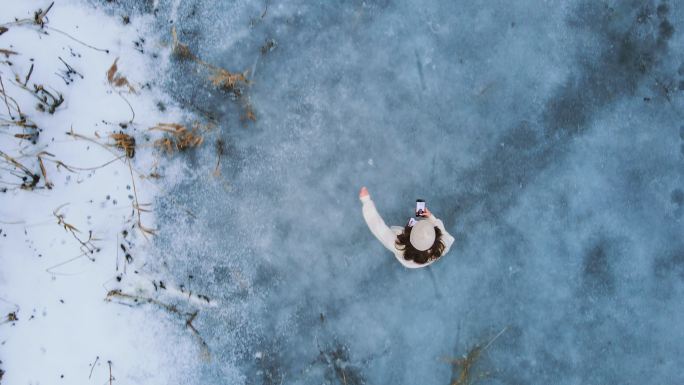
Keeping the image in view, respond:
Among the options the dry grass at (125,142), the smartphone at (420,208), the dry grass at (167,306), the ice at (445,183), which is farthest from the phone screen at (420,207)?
the dry grass at (125,142)

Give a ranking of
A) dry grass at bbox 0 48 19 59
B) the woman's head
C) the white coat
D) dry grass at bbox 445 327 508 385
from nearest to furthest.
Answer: the woman's head, the white coat, dry grass at bbox 0 48 19 59, dry grass at bbox 445 327 508 385

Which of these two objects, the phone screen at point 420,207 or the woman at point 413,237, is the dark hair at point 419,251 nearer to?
the woman at point 413,237

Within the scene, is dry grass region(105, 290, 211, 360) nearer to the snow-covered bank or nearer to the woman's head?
the snow-covered bank

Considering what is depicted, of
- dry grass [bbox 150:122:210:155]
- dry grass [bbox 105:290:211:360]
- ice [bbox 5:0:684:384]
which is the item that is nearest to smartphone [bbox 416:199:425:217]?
ice [bbox 5:0:684:384]

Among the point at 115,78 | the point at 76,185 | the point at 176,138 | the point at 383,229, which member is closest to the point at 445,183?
the point at 383,229

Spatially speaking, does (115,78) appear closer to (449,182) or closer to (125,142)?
(125,142)

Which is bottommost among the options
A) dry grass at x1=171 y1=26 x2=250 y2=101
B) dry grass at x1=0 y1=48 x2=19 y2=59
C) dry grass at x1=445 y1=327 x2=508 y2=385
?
dry grass at x1=445 y1=327 x2=508 y2=385

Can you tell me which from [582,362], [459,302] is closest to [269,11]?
[459,302]
